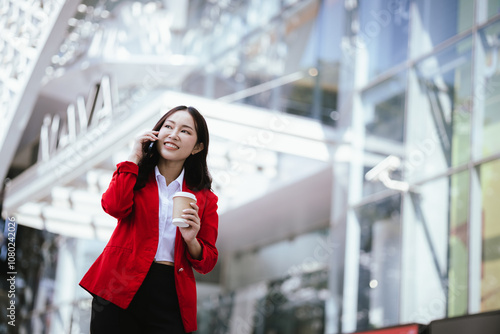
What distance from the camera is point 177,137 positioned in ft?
7.85

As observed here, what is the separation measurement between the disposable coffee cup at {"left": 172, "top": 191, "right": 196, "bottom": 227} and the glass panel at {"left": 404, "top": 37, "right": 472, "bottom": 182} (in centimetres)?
578

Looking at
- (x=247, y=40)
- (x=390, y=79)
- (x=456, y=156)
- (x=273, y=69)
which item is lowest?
(x=456, y=156)

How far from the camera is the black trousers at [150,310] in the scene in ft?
7.52

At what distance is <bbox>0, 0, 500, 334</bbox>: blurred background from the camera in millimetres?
7707

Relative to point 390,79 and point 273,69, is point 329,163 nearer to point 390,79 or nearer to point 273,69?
point 390,79

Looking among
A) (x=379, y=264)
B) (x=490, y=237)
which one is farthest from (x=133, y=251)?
(x=379, y=264)

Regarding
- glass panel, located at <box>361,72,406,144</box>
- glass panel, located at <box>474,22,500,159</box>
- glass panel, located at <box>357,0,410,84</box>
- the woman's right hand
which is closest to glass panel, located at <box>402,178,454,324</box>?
glass panel, located at <box>474,22,500,159</box>

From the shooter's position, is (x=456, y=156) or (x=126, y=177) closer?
(x=126, y=177)

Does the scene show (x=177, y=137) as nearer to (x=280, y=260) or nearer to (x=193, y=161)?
(x=193, y=161)

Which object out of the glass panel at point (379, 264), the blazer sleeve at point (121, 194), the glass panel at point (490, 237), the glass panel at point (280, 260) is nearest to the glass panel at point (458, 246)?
the glass panel at point (490, 237)

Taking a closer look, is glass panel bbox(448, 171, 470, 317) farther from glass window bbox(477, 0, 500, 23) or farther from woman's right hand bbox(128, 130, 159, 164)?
woman's right hand bbox(128, 130, 159, 164)

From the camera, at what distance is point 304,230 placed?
15.6m

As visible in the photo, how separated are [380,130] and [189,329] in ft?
25.6

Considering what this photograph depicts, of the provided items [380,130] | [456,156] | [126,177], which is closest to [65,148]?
[380,130]
